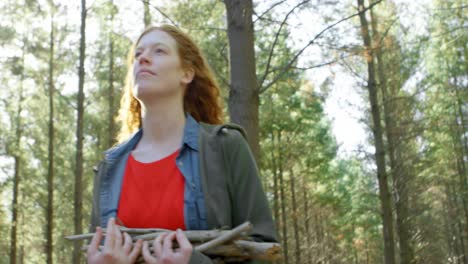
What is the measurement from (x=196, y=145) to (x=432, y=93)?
15424 mm

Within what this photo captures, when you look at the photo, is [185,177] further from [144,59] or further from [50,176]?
[50,176]

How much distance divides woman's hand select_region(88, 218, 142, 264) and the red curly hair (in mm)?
611

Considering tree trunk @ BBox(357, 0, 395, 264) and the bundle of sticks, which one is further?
tree trunk @ BBox(357, 0, 395, 264)

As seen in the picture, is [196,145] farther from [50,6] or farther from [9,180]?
[9,180]

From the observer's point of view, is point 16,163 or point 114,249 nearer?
point 114,249

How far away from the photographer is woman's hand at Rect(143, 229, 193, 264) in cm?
135

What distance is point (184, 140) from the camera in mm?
1674

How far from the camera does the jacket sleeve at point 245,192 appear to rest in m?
1.52

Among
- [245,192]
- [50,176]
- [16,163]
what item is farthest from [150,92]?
[16,163]

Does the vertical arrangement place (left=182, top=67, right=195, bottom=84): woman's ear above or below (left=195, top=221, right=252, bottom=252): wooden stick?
above

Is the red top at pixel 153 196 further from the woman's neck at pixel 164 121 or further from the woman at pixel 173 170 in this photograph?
the woman's neck at pixel 164 121

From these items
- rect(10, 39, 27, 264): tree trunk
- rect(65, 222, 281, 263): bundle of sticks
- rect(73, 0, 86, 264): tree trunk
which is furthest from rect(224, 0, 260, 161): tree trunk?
rect(10, 39, 27, 264): tree trunk

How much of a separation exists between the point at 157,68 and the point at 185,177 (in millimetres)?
415

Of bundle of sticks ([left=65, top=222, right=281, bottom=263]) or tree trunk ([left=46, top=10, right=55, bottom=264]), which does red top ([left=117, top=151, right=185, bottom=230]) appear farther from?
tree trunk ([left=46, top=10, right=55, bottom=264])
